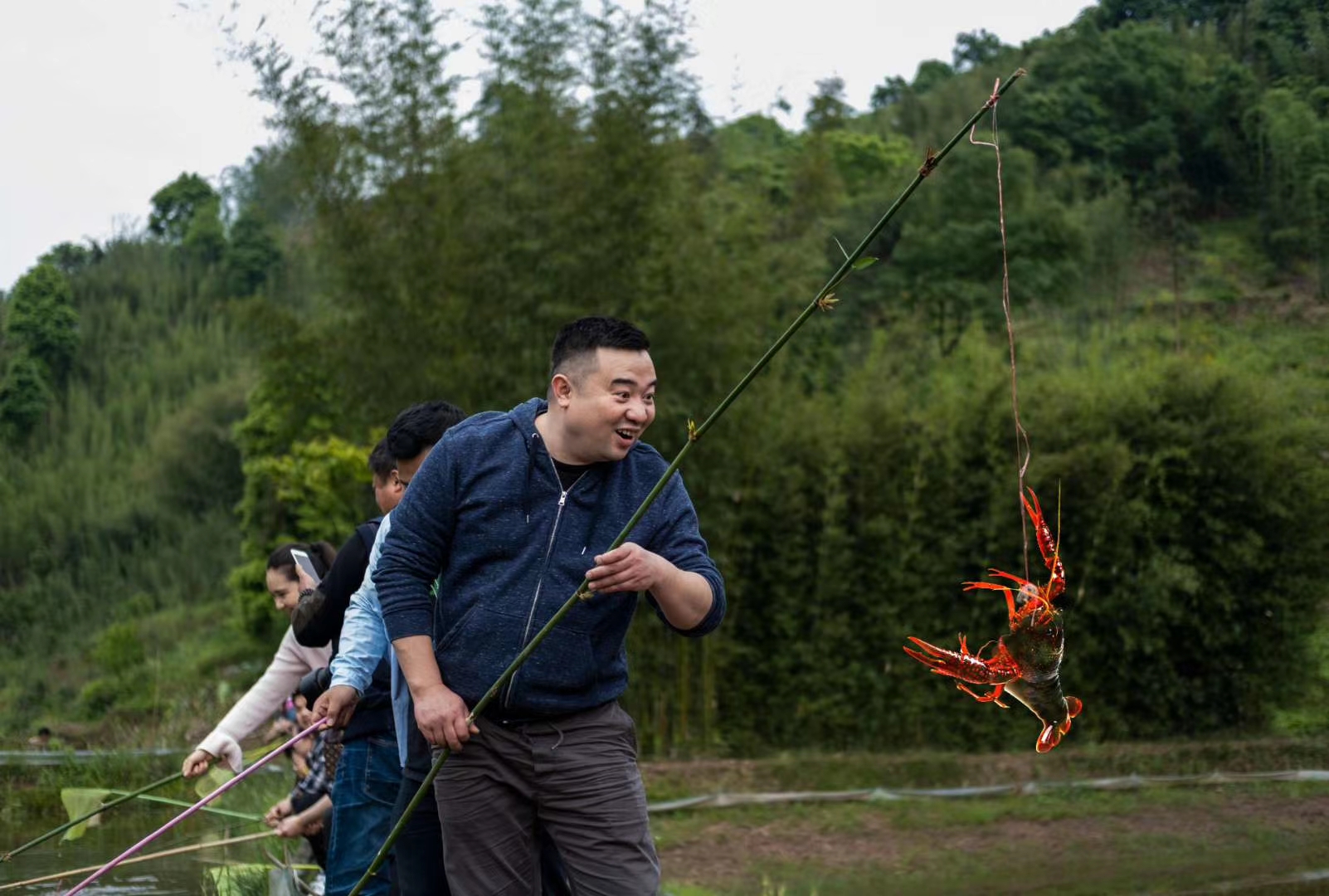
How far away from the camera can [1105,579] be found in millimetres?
10977

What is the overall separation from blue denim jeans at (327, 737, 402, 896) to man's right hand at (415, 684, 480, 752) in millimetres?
1037

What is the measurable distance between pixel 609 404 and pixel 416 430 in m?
1.09

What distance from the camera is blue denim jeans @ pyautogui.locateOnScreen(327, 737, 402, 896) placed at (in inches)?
165

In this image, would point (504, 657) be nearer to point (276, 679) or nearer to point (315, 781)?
point (276, 679)

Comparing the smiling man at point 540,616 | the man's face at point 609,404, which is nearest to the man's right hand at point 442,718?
the smiling man at point 540,616

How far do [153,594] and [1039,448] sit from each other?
13.3 meters

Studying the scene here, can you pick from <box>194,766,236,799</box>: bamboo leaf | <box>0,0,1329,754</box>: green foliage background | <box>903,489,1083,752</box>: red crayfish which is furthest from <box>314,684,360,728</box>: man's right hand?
<box>0,0,1329,754</box>: green foliage background

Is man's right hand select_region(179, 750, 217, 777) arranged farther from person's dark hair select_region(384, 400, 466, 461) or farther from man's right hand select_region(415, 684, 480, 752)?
man's right hand select_region(415, 684, 480, 752)

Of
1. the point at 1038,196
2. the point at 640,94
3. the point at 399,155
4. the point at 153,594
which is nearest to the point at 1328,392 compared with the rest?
the point at 1038,196

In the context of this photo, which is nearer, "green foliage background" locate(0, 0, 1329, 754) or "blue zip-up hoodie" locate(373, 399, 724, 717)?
"blue zip-up hoodie" locate(373, 399, 724, 717)

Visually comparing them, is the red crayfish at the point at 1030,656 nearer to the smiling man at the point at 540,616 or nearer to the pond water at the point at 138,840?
the smiling man at the point at 540,616

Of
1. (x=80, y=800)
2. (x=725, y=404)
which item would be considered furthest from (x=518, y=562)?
(x=80, y=800)

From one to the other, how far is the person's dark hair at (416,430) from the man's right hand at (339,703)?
69cm

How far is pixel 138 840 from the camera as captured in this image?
8.33 m
